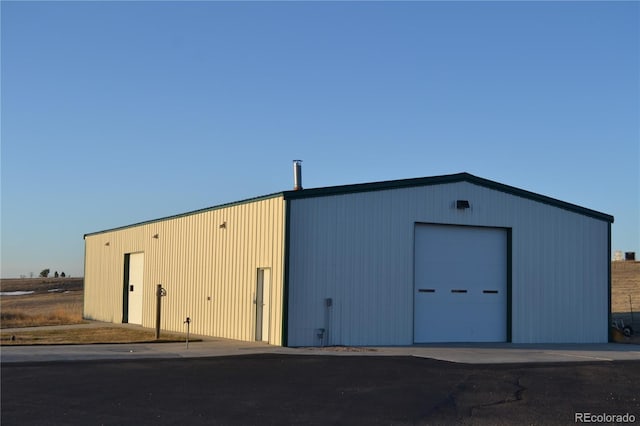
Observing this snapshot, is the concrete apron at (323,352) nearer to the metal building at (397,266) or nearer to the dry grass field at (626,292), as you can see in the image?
the metal building at (397,266)

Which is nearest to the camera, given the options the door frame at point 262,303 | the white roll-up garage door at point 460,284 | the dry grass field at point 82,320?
the door frame at point 262,303

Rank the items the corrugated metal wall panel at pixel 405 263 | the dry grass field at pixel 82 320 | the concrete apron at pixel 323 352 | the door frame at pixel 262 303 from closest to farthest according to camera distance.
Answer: the concrete apron at pixel 323 352
the corrugated metal wall panel at pixel 405 263
the door frame at pixel 262 303
the dry grass field at pixel 82 320

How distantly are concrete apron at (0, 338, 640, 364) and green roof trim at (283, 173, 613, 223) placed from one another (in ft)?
14.6

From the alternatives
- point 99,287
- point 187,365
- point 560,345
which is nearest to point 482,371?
point 187,365

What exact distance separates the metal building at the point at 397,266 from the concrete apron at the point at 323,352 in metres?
1.18

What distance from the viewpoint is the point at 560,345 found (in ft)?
84.8

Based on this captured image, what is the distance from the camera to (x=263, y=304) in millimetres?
24062

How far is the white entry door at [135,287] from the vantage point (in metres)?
34.4

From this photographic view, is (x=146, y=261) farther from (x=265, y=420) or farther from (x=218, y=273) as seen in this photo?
(x=265, y=420)

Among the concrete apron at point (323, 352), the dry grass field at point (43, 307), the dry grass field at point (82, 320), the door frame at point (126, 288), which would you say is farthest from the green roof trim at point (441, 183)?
the dry grass field at point (43, 307)

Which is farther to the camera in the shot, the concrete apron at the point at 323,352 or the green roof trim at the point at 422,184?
the green roof trim at the point at 422,184

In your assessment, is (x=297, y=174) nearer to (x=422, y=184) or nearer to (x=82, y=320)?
(x=422, y=184)

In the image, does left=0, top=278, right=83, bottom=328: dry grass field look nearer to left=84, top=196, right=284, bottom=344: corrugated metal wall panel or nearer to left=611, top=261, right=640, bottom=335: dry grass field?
left=84, top=196, right=284, bottom=344: corrugated metal wall panel

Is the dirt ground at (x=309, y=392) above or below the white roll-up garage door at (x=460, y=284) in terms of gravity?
below
